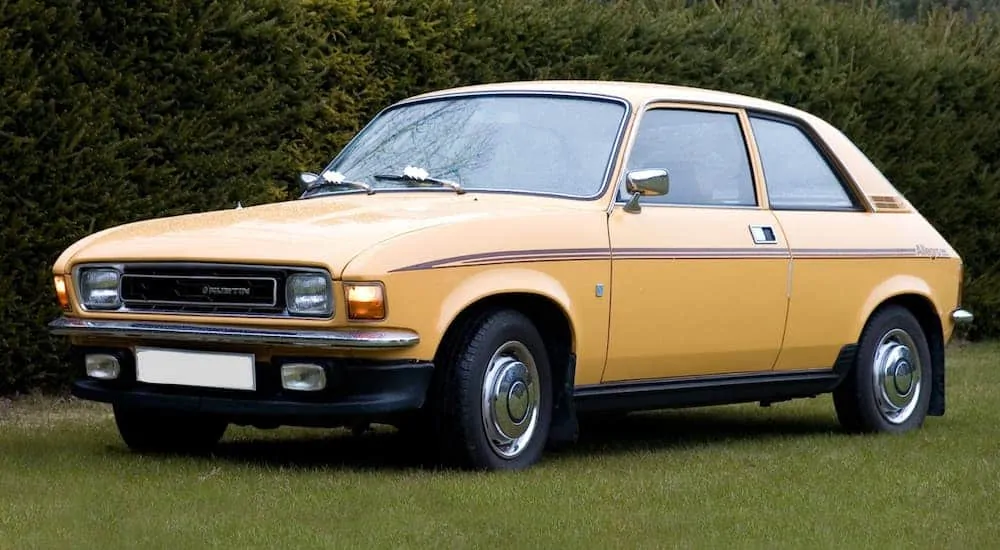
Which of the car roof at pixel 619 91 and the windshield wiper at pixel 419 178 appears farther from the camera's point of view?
the car roof at pixel 619 91

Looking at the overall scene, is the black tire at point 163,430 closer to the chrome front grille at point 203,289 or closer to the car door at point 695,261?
the chrome front grille at point 203,289

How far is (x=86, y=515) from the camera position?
600 centimetres

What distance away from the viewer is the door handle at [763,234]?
827cm

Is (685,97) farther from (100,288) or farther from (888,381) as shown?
(100,288)

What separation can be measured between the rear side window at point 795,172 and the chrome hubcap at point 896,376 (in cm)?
71

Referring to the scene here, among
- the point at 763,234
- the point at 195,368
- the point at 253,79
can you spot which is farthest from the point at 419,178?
the point at 253,79

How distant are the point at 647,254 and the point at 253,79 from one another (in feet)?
11.9

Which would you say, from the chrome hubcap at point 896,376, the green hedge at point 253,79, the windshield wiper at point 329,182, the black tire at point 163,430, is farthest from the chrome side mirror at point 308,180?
the chrome hubcap at point 896,376

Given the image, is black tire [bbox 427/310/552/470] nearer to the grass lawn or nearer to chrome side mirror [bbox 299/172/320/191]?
the grass lawn

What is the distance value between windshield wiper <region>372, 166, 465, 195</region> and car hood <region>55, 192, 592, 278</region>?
0.06 metres

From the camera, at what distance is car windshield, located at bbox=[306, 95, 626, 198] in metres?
7.74

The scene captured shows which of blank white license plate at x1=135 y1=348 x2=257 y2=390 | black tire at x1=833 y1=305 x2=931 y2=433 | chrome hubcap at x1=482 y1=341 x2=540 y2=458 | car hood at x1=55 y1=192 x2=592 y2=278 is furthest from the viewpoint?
black tire at x1=833 y1=305 x2=931 y2=433

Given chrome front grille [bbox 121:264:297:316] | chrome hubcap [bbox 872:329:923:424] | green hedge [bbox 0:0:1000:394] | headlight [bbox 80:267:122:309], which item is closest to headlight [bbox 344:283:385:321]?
chrome front grille [bbox 121:264:297:316]

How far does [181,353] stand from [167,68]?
359 centimetres
